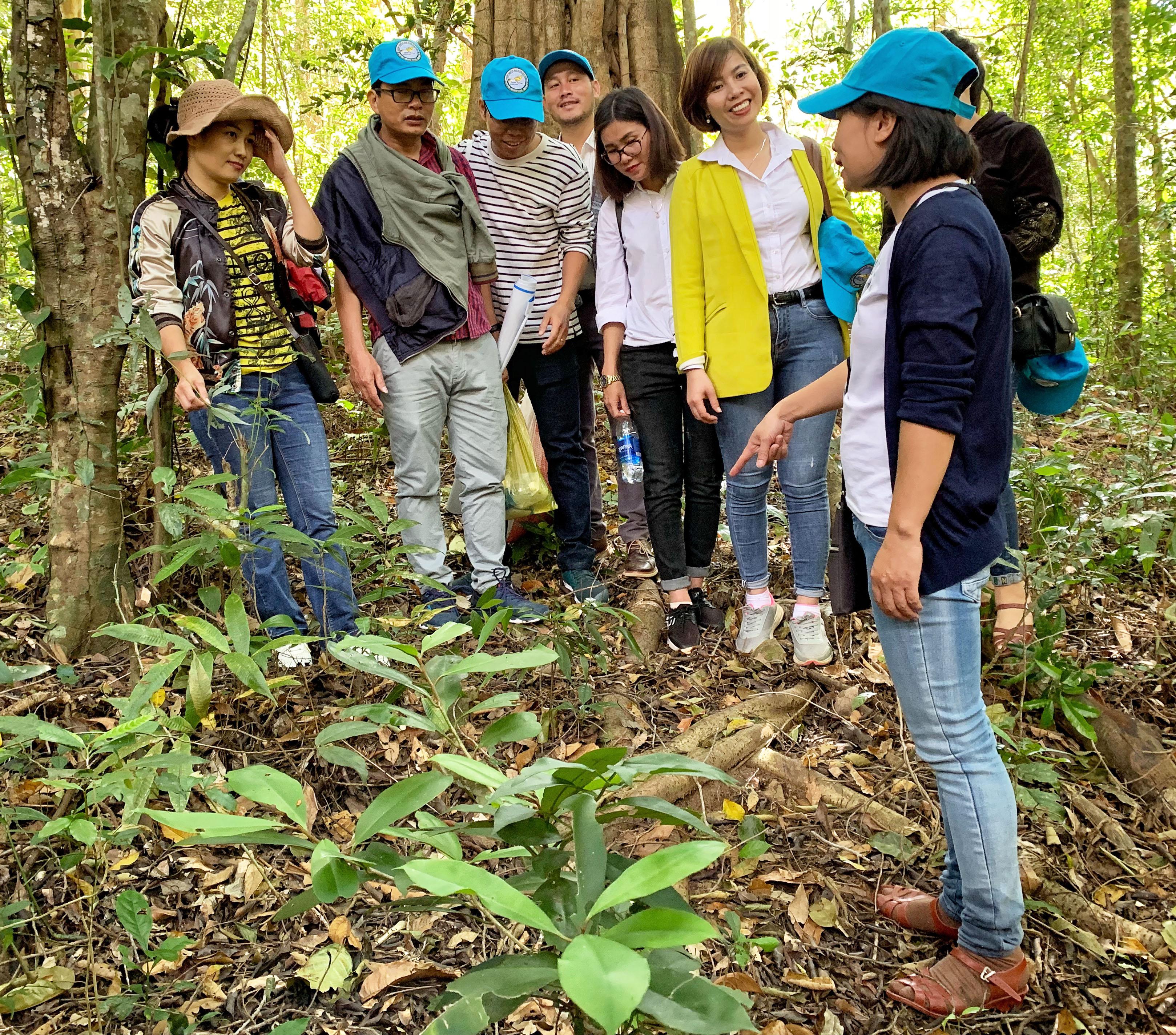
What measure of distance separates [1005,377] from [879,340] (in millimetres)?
247

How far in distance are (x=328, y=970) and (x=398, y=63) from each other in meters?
2.88

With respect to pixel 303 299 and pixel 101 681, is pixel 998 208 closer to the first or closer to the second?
pixel 303 299

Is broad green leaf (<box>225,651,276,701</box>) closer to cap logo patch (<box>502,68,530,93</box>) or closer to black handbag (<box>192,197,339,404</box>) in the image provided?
black handbag (<box>192,197,339,404</box>)

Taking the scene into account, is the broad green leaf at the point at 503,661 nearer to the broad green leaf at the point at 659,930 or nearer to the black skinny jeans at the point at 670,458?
the broad green leaf at the point at 659,930

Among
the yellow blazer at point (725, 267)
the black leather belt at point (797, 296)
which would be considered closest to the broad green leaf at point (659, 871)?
the yellow blazer at point (725, 267)

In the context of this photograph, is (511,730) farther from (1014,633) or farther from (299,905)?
(1014,633)

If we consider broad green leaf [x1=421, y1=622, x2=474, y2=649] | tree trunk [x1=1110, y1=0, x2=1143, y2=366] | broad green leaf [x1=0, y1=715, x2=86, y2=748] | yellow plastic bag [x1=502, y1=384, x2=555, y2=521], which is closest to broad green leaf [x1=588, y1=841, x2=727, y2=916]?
broad green leaf [x1=421, y1=622, x2=474, y2=649]

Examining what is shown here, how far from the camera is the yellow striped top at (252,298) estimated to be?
3.17 m

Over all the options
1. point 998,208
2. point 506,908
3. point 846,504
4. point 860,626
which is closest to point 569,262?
point 998,208

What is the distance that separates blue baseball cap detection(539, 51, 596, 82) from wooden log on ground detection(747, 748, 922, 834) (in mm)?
2952

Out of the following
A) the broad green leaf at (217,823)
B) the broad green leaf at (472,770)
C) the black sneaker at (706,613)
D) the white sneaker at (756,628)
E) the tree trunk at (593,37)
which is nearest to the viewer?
the broad green leaf at (217,823)

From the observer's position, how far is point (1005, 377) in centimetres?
180

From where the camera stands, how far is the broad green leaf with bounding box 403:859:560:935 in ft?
2.81

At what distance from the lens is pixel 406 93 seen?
3383 millimetres
